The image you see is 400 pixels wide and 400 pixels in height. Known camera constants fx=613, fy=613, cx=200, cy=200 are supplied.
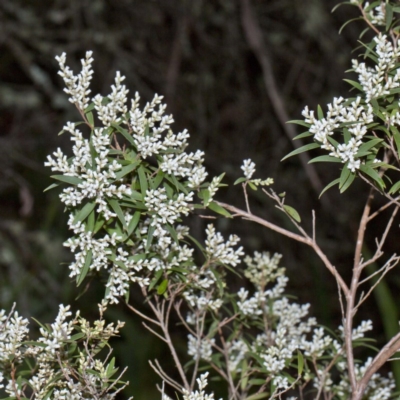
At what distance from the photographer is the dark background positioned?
3.29 m

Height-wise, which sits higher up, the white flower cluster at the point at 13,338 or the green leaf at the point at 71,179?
the green leaf at the point at 71,179

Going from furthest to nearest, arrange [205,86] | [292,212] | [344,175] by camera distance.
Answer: [205,86] → [292,212] → [344,175]

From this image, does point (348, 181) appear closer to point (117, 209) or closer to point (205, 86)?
point (117, 209)

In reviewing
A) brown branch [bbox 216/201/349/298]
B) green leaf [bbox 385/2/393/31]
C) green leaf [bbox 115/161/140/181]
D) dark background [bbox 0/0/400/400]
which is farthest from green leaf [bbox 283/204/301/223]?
dark background [bbox 0/0/400/400]

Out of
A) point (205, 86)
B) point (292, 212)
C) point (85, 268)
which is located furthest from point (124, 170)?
point (205, 86)

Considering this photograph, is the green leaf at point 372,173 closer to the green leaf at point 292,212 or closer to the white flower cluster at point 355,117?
the white flower cluster at point 355,117

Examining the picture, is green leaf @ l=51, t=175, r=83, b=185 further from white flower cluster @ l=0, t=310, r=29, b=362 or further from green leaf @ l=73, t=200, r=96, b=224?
white flower cluster @ l=0, t=310, r=29, b=362

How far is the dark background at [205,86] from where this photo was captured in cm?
329

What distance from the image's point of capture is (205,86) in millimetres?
3590

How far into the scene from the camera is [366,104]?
0.86 metres

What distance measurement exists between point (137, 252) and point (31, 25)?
2756 mm

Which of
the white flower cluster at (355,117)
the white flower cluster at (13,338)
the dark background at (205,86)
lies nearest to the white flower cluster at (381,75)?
the white flower cluster at (355,117)

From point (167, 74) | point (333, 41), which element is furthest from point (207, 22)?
point (333, 41)

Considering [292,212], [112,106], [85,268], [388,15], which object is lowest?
[85,268]
